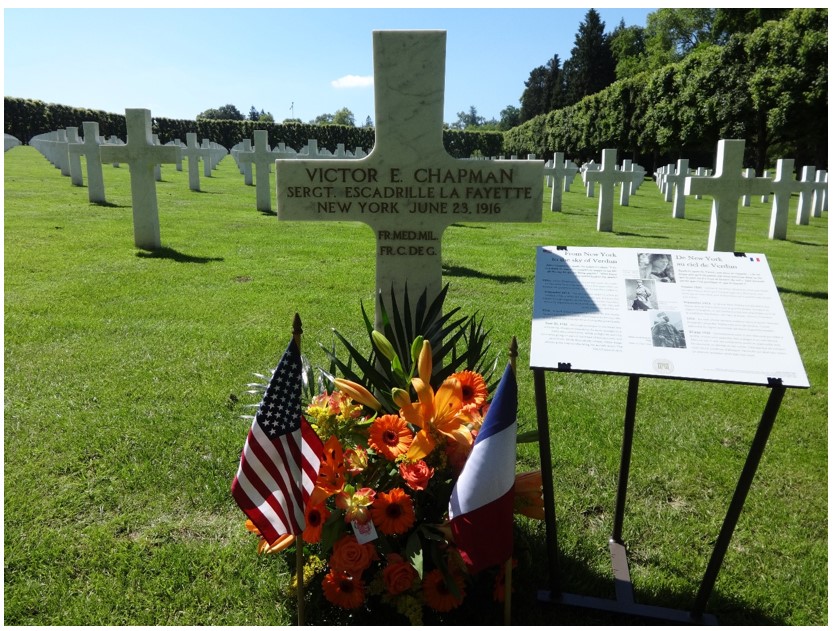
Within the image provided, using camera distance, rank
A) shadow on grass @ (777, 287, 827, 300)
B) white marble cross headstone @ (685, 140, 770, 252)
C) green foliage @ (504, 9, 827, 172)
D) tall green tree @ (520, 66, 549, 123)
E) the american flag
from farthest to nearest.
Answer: tall green tree @ (520, 66, 549, 123), green foliage @ (504, 9, 827, 172), shadow on grass @ (777, 287, 827, 300), white marble cross headstone @ (685, 140, 770, 252), the american flag

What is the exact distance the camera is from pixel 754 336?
7.84ft

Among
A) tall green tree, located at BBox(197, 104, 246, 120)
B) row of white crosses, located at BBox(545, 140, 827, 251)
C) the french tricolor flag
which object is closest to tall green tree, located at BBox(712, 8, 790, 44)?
row of white crosses, located at BBox(545, 140, 827, 251)

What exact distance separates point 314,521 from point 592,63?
206 ft

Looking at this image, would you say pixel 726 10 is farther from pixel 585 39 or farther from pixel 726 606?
pixel 726 606

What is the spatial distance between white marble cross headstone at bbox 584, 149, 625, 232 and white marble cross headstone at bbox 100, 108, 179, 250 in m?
8.46

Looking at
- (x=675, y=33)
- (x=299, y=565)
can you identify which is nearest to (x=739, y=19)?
(x=675, y=33)

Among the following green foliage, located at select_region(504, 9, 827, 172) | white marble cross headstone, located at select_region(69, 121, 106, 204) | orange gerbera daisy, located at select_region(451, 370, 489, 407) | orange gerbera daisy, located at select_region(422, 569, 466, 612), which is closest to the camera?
orange gerbera daisy, located at select_region(422, 569, 466, 612)

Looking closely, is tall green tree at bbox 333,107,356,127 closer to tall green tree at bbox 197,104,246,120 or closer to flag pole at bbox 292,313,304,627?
tall green tree at bbox 197,104,246,120

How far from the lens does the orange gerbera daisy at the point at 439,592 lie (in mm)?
2453

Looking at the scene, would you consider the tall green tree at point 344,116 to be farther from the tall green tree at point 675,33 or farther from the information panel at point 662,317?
the information panel at point 662,317

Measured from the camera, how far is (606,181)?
13375 millimetres

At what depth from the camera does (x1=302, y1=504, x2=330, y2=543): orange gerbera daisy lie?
247cm

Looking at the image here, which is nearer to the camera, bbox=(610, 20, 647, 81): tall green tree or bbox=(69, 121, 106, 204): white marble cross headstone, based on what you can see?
bbox=(69, 121, 106, 204): white marble cross headstone

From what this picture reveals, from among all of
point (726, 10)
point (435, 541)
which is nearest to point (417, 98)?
point (435, 541)
